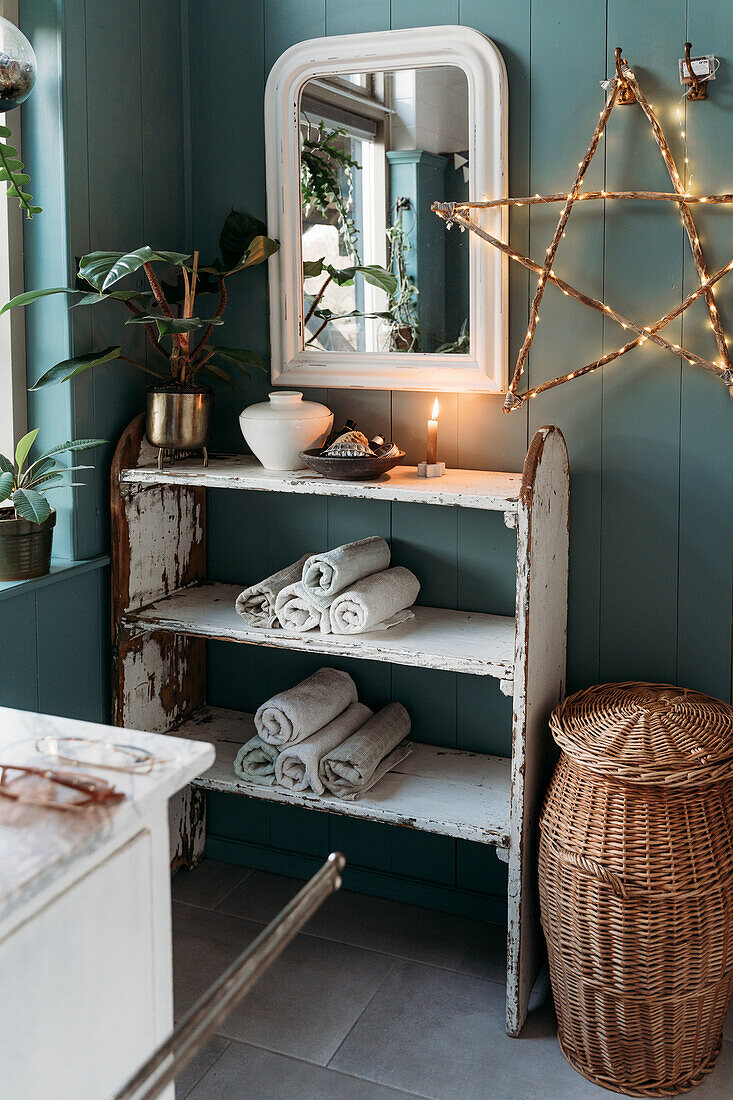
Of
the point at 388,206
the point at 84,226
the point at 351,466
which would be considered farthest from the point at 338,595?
the point at 84,226

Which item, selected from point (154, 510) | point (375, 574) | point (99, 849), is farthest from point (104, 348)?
point (99, 849)

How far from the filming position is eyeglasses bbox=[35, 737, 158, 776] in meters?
1.08

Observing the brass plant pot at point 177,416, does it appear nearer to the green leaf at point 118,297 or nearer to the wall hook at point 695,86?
the green leaf at point 118,297

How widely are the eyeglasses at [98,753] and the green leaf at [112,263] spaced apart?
105 cm

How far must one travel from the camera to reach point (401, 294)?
7.41 ft

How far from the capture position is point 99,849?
948 mm

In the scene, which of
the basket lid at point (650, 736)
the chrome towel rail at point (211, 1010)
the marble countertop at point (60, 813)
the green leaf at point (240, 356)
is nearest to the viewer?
the chrome towel rail at point (211, 1010)

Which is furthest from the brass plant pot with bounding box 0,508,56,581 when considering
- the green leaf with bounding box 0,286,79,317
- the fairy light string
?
the fairy light string

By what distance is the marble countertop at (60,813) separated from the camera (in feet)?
2.88

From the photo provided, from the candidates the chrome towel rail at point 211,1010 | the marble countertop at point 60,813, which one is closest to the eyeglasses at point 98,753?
the marble countertop at point 60,813

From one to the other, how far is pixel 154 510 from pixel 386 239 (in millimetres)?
827

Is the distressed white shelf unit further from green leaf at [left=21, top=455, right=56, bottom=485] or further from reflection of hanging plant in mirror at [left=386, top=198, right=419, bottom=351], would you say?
reflection of hanging plant in mirror at [left=386, top=198, right=419, bottom=351]

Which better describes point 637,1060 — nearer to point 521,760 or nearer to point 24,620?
point 521,760

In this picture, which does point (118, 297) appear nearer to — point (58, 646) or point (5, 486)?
point (5, 486)
